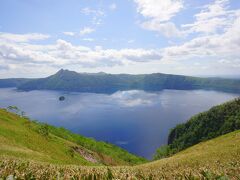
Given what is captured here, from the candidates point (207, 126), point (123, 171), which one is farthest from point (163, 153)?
point (123, 171)

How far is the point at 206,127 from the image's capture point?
17225 cm

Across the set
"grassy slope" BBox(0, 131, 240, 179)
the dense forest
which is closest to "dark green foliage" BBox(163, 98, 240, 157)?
the dense forest

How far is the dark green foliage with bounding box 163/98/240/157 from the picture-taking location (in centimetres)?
15725

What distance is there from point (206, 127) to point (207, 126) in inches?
35.4

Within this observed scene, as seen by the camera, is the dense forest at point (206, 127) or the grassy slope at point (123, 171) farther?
the dense forest at point (206, 127)

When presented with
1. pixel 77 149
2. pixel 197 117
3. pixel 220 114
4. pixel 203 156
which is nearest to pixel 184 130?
pixel 197 117

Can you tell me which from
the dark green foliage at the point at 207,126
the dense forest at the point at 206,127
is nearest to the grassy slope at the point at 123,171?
the dense forest at the point at 206,127

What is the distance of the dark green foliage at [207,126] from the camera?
157250 mm

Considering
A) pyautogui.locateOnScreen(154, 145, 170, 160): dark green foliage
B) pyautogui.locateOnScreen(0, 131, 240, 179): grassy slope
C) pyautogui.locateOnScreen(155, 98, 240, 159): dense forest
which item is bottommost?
Result: pyautogui.locateOnScreen(154, 145, 170, 160): dark green foliage

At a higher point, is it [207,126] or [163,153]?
[207,126]

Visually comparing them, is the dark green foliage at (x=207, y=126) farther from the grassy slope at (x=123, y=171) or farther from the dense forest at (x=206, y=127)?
the grassy slope at (x=123, y=171)

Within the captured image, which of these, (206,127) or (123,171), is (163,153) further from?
(123,171)

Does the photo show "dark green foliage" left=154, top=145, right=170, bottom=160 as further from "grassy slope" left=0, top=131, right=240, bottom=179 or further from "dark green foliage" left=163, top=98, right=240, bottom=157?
"grassy slope" left=0, top=131, right=240, bottom=179

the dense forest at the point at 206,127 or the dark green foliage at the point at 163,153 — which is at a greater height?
the dense forest at the point at 206,127
